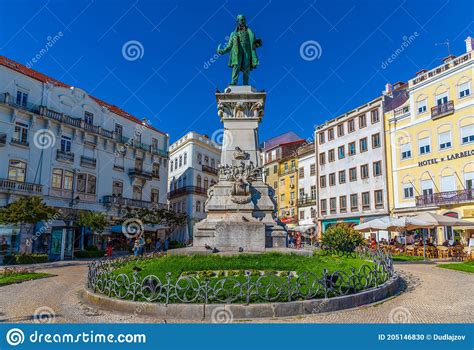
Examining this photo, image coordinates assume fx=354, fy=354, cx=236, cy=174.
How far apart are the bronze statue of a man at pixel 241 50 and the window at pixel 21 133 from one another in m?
21.7

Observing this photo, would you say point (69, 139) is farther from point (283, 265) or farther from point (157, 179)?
point (283, 265)

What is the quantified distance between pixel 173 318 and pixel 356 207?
124 feet

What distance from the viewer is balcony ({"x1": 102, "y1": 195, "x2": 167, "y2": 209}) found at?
123ft

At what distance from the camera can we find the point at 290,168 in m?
55.2

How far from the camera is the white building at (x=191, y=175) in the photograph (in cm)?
5116

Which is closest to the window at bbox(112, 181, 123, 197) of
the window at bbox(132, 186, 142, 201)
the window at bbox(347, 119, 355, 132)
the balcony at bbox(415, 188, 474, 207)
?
the window at bbox(132, 186, 142, 201)

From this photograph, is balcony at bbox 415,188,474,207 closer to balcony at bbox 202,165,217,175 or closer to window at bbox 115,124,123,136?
balcony at bbox 202,165,217,175

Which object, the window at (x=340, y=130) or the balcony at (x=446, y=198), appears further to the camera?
the window at (x=340, y=130)

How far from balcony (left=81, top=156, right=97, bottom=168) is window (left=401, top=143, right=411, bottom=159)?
32.0 metres

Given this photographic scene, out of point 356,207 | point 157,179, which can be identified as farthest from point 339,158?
point 157,179

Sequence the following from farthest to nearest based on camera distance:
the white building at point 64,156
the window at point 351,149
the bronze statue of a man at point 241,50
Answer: the window at point 351,149, the white building at point 64,156, the bronze statue of a man at point 241,50

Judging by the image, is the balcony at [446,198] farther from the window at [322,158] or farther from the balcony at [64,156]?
the balcony at [64,156]

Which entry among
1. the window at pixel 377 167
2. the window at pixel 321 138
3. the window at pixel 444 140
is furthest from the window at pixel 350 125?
the window at pixel 444 140

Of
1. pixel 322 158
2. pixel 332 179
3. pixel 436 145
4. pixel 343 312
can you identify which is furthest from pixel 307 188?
pixel 343 312
